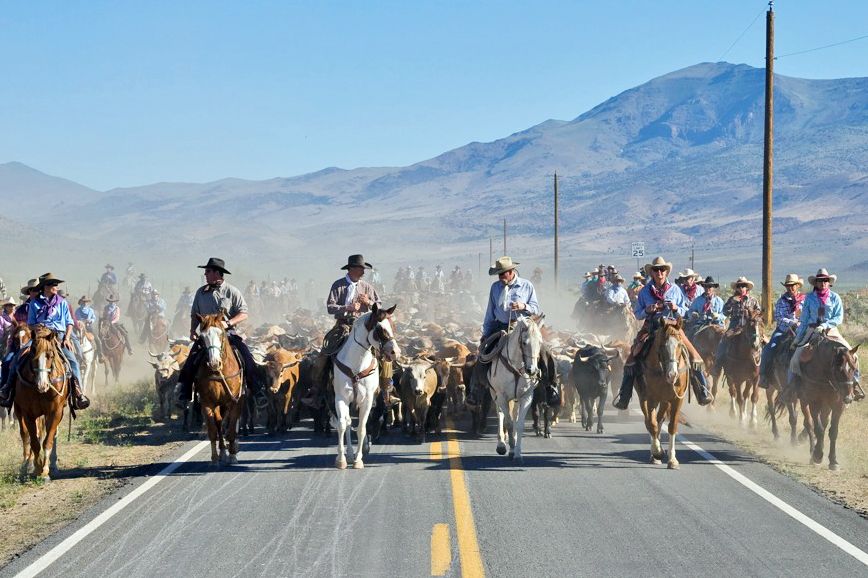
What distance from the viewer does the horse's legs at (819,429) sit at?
14797mm

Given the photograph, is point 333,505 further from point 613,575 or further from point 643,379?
point 643,379

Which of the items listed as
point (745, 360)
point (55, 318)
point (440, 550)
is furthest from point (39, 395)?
point (745, 360)

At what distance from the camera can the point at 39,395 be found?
1355 cm

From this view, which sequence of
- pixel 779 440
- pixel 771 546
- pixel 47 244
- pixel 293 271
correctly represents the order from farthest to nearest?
pixel 47 244, pixel 293 271, pixel 779 440, pixel 771 546

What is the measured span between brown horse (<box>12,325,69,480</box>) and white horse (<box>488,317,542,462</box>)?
17.3ft

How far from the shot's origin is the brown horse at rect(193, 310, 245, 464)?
13.6m

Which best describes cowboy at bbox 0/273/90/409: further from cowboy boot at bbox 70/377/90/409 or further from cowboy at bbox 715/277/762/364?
cowboy at bbox 715/277/762/364

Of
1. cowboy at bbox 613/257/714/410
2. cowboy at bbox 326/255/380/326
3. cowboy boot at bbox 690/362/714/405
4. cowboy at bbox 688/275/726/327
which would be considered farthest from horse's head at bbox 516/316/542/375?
cowboy at bbox 688/275/726/327

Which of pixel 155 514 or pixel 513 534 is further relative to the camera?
pixel 155 514

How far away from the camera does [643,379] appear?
1490 centimetres

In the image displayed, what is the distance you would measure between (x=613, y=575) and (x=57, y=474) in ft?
25.1

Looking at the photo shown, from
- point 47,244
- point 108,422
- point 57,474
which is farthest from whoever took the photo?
point 47,244

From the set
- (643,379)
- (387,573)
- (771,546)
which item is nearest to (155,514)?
(387,573)

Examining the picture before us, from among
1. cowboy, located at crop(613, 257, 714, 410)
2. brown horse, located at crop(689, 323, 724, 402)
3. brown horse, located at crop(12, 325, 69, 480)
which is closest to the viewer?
brown horse, located at crop(12, 325, 69, 480)
